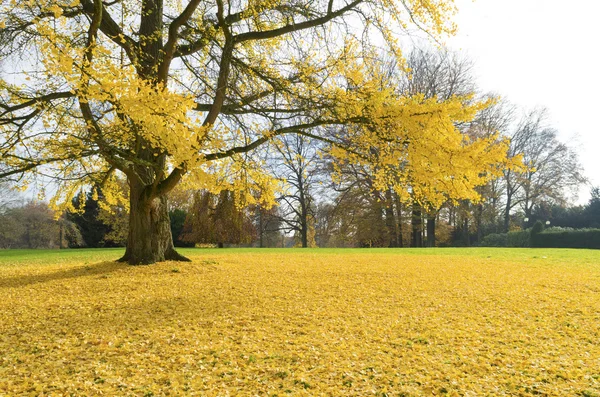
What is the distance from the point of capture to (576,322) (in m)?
4.21

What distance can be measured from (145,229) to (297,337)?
5.55m

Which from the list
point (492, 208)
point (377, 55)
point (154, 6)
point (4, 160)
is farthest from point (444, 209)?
point (4, 160)

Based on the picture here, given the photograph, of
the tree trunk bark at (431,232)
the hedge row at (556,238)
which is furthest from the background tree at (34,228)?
the hedge row at (556,238)

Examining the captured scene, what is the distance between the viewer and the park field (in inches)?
105

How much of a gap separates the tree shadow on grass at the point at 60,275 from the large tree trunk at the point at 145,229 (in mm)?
351

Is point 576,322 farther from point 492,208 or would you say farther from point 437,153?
point 492,208

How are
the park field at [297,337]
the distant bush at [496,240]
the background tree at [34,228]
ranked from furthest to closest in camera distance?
the background tree at [34,228] < the distant bush at [496,240] < the park field at [297,337]

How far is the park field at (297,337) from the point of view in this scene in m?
2.67

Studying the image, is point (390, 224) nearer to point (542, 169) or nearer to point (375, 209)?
point (375, 209)

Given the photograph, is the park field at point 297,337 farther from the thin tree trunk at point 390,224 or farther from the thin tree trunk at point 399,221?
the thin tree trunk at point 390,224

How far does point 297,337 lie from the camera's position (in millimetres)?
3613

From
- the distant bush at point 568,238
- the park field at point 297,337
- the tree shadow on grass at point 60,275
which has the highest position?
the distant bush at point 568,238

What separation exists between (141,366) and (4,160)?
6153mm

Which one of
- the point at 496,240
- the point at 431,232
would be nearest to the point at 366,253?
the point at 431,232
